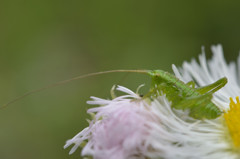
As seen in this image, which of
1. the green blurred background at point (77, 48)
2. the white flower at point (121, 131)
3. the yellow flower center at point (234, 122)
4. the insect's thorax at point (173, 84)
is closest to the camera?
the white flower at point (121, 131)

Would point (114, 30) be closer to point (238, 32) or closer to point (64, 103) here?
point (64, 103)

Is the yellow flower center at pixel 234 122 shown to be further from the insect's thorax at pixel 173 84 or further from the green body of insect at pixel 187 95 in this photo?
the insect's thorax at pixel 173 84

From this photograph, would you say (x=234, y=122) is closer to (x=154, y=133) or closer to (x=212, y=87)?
(x=212, y=87)

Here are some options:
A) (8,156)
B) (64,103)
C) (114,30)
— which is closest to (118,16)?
(114,30)

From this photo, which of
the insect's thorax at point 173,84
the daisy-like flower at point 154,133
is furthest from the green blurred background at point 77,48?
the daisy-like flower at point 154,133

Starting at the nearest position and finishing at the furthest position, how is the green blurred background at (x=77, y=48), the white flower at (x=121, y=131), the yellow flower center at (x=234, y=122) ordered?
the white flower at (x=121, y=131) < the yellow flower center at (x=234, y=122) < the green blurred background at (x=77, y=48)

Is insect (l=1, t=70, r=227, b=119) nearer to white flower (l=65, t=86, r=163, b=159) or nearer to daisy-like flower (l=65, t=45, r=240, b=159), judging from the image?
daisy-like flower (l=65, t=45, r=240, b=159)

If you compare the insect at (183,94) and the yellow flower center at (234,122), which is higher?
the insect at (183,94)
